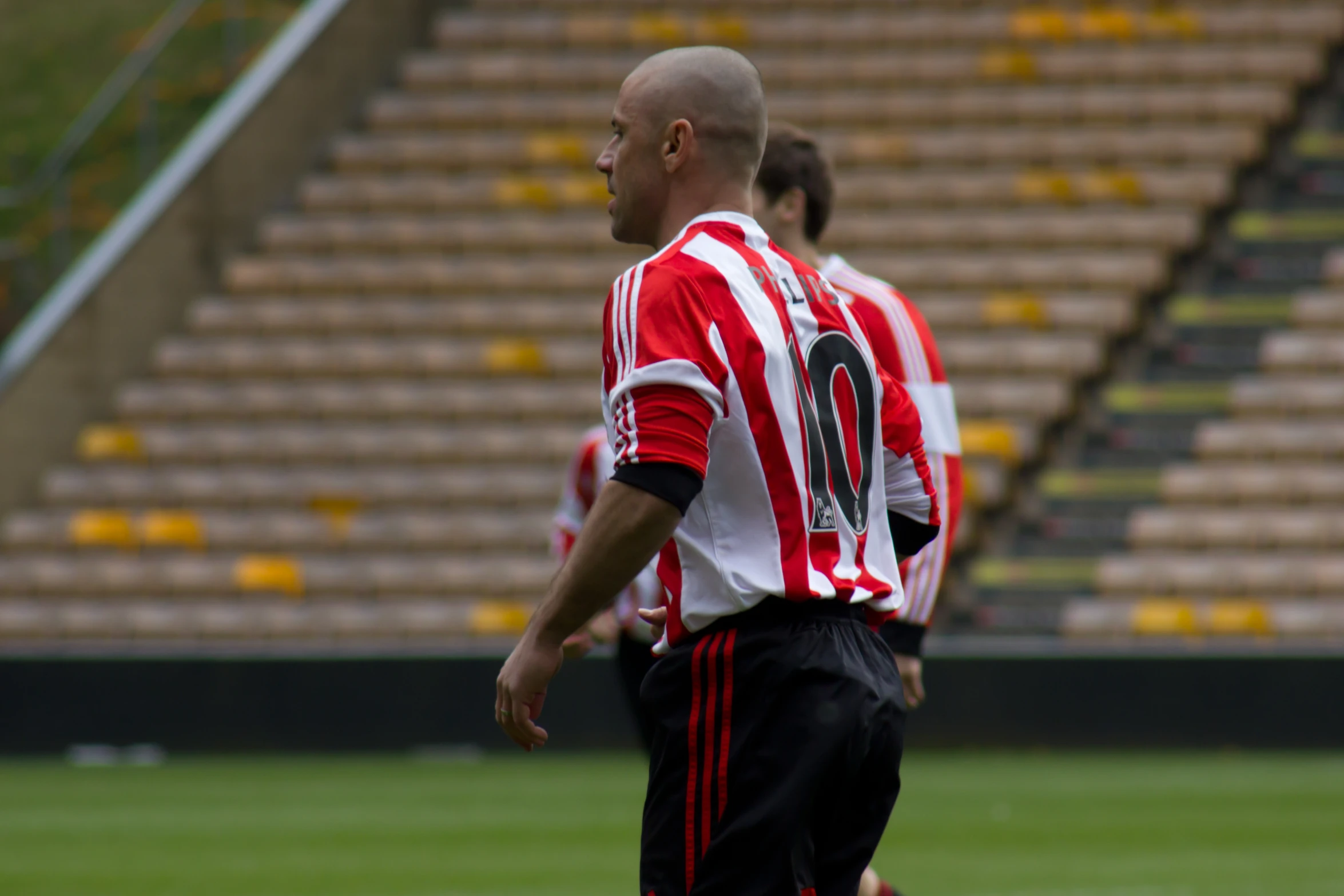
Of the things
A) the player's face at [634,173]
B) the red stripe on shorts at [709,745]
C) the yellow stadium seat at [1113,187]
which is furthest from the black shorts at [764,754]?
the yellow stadium seat at [1113,187]

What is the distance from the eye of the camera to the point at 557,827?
30.3ft

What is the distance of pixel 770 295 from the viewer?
3100 mm

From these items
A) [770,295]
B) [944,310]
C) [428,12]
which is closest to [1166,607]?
[944,310]

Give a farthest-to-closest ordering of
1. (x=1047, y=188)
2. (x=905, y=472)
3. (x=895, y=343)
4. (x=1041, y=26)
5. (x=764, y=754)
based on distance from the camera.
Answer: (x=1041, y=26) → (x=1047, y=188) → (x=895, y=343) → (x=905, y=472) → (x=764, y=754)

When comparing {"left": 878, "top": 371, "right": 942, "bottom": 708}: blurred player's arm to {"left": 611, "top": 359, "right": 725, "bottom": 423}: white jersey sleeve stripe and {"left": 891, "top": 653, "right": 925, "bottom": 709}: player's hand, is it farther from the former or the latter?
{"left": 891, "top": 653, "right": 925, "bottom": 709}: player's hand

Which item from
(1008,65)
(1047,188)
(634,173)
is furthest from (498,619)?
(634,173)

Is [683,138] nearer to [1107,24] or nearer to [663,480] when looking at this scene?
[663,480]

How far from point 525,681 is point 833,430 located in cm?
60

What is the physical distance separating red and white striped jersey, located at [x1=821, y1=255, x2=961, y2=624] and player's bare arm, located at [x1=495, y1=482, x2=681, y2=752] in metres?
1.95

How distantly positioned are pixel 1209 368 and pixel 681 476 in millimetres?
12851

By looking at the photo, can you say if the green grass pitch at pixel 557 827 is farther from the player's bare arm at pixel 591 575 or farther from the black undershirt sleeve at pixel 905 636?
the player's bare arm at pixel 591 575

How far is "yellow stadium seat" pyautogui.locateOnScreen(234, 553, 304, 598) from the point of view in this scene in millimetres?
14531

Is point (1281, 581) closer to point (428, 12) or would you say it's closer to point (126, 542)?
point (126, 542)

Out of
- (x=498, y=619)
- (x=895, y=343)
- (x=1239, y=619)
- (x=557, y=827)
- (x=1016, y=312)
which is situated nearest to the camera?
(x=895, y=343)
